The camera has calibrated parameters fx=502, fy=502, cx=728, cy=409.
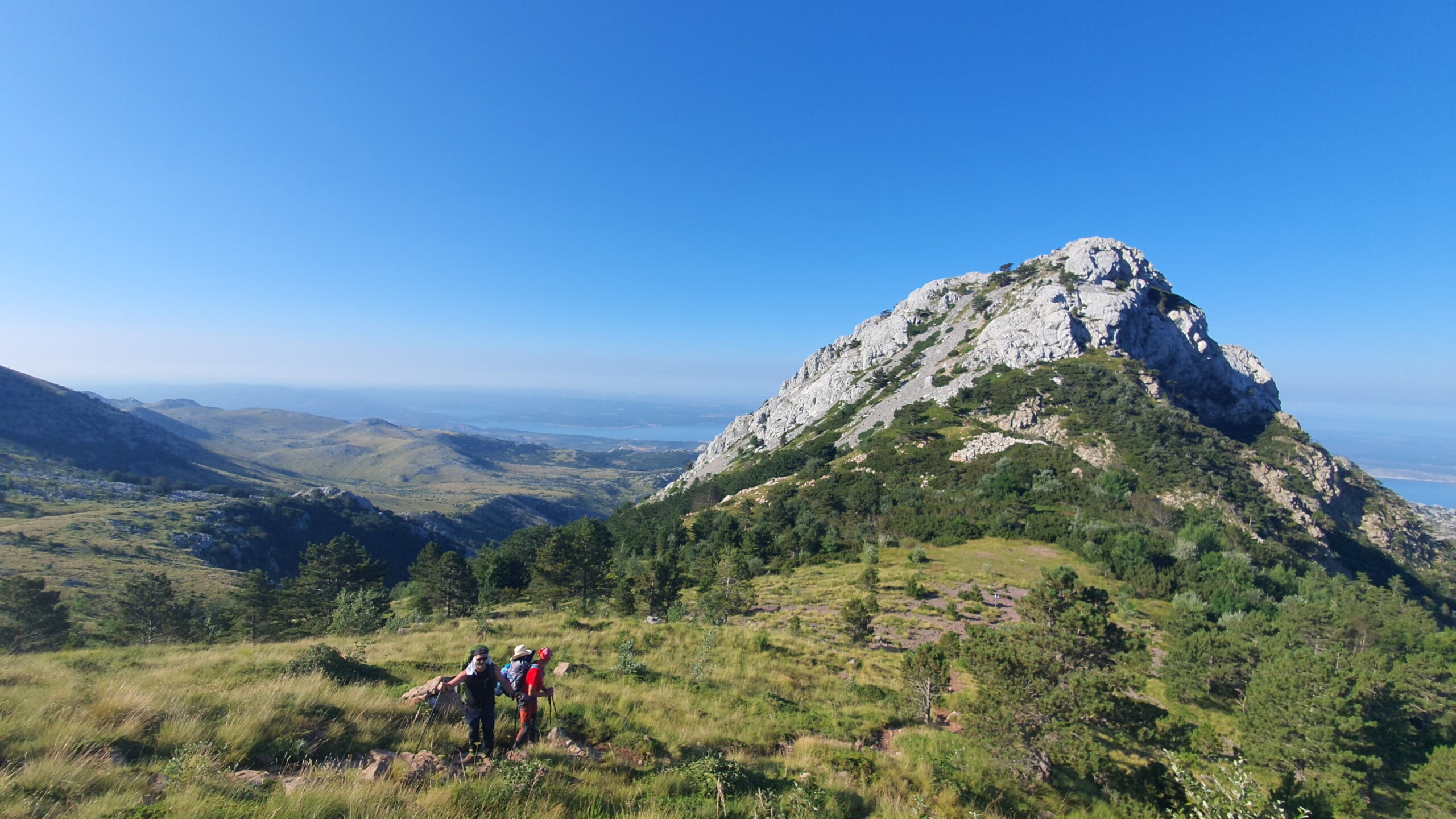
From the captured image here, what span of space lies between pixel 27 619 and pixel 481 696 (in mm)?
51022

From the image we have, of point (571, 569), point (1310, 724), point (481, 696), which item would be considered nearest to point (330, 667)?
point (481, 696)

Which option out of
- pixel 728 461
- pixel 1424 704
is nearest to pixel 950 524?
pixel 1424 704

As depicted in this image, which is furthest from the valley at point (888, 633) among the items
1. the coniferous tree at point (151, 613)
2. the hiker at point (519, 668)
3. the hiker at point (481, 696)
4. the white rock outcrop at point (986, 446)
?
the hiker at point (519, 668)

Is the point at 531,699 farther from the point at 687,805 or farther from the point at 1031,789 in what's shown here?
the point at 1031,789

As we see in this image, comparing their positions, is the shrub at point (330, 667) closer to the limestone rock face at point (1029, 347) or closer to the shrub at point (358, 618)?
the shrub at point (358, 618)

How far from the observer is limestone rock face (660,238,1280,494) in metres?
87.4

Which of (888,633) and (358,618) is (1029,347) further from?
(358,618)

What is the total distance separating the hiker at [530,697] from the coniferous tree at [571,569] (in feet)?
73.7

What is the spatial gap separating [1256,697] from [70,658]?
32289 mm

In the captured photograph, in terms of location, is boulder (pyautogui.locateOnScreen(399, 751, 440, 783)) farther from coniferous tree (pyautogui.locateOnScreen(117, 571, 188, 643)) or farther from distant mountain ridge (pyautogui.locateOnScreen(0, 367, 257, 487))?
distant mountain ridge (pyautogui.locateOnScreen(0, 367, 257, 487))

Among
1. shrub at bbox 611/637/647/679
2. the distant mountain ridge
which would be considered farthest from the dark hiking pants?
the distant mountain ridge

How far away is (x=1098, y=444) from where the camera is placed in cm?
6016

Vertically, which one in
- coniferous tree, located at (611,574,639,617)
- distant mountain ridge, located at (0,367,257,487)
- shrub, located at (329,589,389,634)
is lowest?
distant mountain ridge, located at (0,367,257,487)

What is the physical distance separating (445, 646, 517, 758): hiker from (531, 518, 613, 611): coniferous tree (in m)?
22.8
